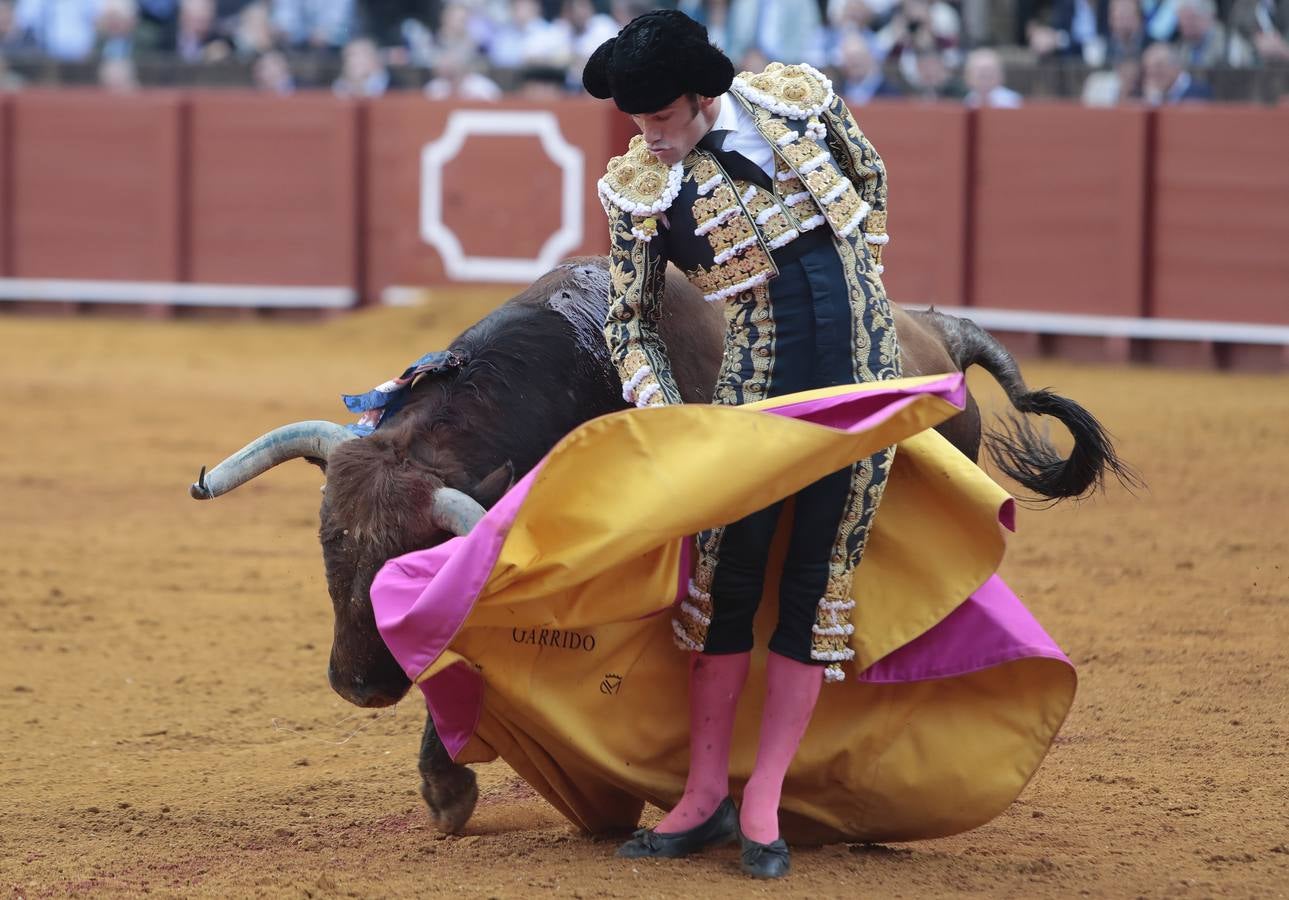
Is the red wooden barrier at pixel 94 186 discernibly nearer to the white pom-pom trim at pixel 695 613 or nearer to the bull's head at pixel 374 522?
the bull's head at pixel 374 522

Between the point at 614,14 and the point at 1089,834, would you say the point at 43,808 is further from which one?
the point at 614,14

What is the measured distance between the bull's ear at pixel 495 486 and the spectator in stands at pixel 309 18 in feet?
33.1

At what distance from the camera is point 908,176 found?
9031 millimetres

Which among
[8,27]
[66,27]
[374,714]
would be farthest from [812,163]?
[8,27]

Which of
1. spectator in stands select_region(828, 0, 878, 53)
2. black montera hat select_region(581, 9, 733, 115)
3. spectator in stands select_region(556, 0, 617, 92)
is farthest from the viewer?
spectator in stands select_region(556, 0, 617, 92)

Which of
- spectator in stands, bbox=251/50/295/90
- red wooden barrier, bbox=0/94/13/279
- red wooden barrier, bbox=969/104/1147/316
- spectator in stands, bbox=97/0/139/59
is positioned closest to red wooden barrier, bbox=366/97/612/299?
spectator in stands, bbox=251/50/295/90

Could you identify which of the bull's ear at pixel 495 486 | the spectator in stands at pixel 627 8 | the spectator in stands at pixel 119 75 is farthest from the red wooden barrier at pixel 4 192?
the bull's ear at pixel 495 486

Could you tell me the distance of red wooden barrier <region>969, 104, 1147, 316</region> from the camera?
8.48 metres

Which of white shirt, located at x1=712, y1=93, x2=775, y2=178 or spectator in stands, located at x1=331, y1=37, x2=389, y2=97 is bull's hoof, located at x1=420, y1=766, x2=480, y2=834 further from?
spectator in stands, located at x1=331, y1=37, x2=389, y2=97

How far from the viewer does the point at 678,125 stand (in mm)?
2492

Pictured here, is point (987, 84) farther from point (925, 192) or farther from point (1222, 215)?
point (1222, 215)

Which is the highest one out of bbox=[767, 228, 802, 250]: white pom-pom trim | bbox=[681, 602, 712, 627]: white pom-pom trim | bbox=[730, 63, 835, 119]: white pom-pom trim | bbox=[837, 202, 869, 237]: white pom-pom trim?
bbox=[730, 63, 835, 119]: white pom-pom trim

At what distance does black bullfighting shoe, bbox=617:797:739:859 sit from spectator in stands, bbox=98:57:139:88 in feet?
31.7

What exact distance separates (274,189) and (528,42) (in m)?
1.75
